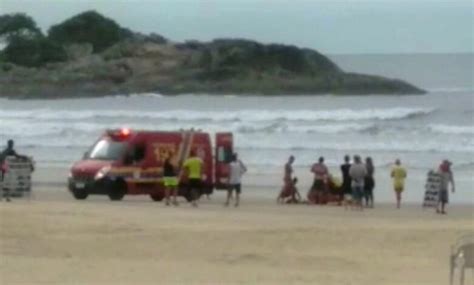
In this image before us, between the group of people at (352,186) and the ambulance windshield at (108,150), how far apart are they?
3460 mm

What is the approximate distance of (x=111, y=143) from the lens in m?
33.2

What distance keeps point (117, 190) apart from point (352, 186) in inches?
192

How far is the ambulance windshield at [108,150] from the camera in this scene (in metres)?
32.8

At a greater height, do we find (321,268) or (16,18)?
(16,18)

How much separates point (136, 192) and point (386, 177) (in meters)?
10.7

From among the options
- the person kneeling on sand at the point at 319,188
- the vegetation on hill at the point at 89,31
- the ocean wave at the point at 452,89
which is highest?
the vegetation on hill at the point at 89,31

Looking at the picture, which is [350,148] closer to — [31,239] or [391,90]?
[31,239]

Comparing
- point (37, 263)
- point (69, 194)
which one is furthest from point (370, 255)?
point (69, 194)

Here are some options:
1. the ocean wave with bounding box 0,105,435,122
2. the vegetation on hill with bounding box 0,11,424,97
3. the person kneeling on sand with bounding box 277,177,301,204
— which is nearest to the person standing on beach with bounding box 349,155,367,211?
the person kneeling on sand with bounding box 277,177,301,204

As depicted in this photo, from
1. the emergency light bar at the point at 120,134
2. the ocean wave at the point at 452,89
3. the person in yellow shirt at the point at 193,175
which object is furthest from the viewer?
the ocean wave at the point at 452,89

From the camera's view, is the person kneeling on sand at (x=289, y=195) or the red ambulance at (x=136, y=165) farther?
the person kneeling on sand at (x=289, y=195)

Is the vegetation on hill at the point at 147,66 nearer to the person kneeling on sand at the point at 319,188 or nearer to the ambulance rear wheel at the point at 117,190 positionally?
the person kneeling on sand at the point at 319,188

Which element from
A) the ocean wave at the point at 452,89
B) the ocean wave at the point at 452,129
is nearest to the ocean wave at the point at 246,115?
the ocean wave at the point at 452,129

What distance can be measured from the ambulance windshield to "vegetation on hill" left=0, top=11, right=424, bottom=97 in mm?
84670
